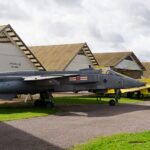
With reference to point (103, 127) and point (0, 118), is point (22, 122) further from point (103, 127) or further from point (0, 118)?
point (103, 127)

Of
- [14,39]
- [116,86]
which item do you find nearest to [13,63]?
[14,39]

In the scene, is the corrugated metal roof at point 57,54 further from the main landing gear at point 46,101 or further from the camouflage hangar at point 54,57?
the main landing gear at point 46,101

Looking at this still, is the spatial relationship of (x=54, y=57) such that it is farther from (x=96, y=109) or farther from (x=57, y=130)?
(x=57, y=130)

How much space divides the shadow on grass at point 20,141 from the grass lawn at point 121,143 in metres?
1.00

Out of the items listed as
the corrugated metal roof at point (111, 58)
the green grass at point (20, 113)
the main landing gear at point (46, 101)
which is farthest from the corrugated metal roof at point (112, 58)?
the green grass at point (20, 113)

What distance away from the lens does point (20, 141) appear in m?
11.3

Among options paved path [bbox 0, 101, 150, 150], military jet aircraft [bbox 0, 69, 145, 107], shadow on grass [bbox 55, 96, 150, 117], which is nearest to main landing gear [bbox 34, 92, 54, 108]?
military jet aircraft [bbox 0, 69, 145, 107]

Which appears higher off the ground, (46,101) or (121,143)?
(46,101)

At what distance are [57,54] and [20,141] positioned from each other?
1469 inches

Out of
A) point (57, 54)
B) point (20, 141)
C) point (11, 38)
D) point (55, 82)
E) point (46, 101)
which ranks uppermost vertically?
point (57, 54)

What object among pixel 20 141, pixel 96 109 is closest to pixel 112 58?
pixel 96 109

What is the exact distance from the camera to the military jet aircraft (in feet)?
71.3

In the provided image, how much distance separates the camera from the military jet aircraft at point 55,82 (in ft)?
71.3

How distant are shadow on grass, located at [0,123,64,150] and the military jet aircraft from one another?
27.5 feet
